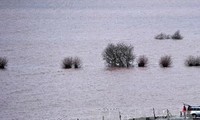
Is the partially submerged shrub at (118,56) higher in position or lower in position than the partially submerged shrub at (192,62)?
higher

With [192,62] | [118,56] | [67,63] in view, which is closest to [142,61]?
[118,56]

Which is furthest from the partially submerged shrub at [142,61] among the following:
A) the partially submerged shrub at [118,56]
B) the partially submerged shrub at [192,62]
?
the partially submerged shrub at [192,62]

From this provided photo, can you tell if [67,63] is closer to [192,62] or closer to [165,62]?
[165,62]

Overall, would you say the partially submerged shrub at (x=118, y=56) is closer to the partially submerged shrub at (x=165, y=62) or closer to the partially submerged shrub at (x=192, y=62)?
the partially submerged shrub at (x=165, y=62)

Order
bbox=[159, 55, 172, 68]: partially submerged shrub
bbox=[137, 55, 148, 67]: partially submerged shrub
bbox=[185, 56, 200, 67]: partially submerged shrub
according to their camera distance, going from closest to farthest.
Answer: bbox=[185, 56, 200, 67]: partially submerged shrub, bbox=[159, 55, 172, 68]: partially submerged shrub, bbox=[137, 55, 148, 67]: partially submerged shrub

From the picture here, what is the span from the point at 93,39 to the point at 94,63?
21482 millimetres

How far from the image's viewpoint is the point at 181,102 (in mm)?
37438

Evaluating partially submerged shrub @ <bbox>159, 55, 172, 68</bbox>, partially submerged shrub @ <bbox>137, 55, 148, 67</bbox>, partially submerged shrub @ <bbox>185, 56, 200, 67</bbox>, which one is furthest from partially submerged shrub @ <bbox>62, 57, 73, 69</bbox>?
partially submerged shrub @ <bbox>185, 56, 200, 67</bbox>

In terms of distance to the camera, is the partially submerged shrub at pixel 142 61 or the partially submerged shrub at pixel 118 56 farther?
the partially submerged shrub at pixel 142 61

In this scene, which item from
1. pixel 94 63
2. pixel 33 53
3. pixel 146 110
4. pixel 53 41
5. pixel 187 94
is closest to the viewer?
pixel 146 110

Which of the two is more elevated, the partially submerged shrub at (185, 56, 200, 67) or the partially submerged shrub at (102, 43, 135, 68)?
the partially submerged shrub at (102, 43, 135, 68)

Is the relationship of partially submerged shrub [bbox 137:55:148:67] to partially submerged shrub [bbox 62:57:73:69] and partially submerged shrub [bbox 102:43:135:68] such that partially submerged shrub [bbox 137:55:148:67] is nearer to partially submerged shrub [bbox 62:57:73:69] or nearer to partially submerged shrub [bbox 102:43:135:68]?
partially submerged shrub [bbox 102:43:135:68]

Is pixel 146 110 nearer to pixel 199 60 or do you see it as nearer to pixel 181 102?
pixel 181 102

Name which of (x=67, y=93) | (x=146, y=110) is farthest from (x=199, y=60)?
(x=146, y=110)
